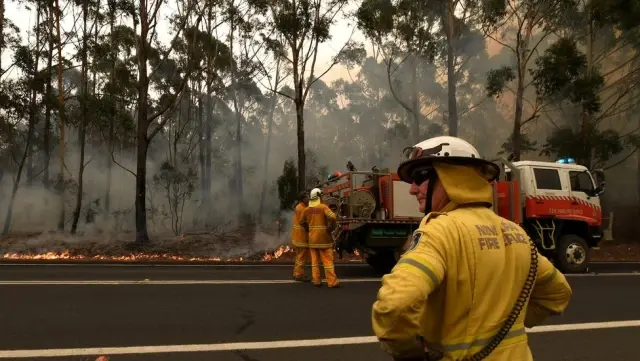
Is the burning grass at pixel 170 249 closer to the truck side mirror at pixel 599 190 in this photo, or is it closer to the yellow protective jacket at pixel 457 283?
the truck side mirror at pixel 599 190

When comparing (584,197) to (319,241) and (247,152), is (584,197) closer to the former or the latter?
(319,241)

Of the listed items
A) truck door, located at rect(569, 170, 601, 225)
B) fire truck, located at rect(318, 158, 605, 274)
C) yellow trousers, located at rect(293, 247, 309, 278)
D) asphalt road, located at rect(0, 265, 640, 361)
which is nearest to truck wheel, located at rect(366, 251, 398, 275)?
fire truck, located at rect(318, 158, 605, 274)

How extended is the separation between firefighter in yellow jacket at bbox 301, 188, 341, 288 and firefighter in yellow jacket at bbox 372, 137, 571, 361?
675 cm

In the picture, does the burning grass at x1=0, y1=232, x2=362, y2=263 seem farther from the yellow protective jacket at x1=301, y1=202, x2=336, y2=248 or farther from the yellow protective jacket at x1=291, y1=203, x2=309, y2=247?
the yellow protective jacket at x1=301, y1=202, x2=336, y2=248

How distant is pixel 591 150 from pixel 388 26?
11.4 meters

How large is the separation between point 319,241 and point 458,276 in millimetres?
7046

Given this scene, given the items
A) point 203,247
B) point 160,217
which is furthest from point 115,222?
point 203,247

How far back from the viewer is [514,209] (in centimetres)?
1058

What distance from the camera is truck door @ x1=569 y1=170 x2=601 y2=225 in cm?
1152

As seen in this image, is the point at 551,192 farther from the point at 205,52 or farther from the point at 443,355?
the point at 205,52

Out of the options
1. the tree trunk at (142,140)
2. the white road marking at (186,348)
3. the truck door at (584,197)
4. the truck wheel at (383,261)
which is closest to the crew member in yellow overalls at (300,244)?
the truck wheel at (383,261)

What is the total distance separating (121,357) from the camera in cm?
441

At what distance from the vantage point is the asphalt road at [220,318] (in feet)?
15.6

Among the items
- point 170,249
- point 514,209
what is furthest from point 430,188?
point 170,249
